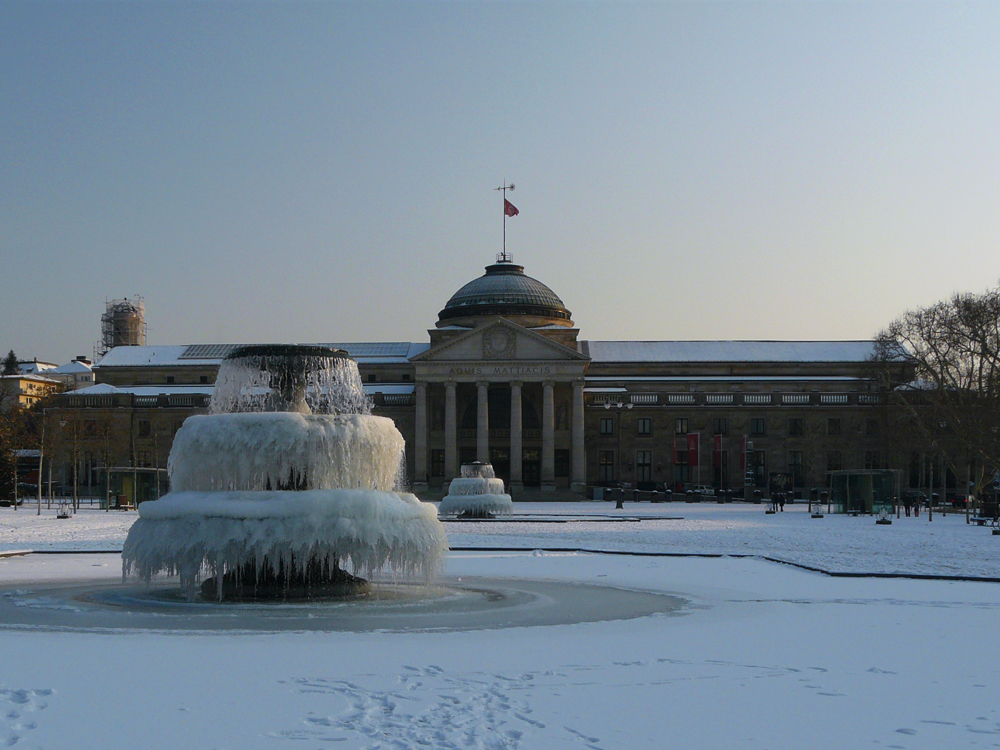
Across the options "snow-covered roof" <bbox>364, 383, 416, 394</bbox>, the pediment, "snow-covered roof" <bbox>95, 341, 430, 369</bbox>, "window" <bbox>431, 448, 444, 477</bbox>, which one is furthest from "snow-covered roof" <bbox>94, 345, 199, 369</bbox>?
the pediment

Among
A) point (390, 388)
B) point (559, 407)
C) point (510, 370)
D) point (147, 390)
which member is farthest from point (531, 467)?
point (147, 390)

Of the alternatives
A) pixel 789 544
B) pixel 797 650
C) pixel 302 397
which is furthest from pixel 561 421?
pixel 797 650

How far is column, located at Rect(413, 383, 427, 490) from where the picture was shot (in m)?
92.6

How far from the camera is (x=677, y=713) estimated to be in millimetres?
8344

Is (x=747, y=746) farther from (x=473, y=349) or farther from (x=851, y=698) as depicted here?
(x=473, y=349)

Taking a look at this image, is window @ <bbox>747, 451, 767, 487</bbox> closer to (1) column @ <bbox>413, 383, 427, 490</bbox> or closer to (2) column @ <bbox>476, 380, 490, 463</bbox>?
(2) column @ <bbox>476, 380, 490, 463</bbox>

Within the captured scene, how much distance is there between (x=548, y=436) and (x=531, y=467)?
608 centimetres

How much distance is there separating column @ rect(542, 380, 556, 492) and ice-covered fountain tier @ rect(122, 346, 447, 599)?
73401 millimetres

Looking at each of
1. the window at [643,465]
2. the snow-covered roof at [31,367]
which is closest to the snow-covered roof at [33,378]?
the snow-covered roof at [31,367]

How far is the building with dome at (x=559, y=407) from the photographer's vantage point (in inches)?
3686

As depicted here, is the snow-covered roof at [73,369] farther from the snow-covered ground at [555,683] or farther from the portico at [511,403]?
the snow-covered ground at [555,683]

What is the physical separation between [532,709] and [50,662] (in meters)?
4.57

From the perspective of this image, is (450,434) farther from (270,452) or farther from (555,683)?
(555,683)

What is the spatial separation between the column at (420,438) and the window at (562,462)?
11.8 m
